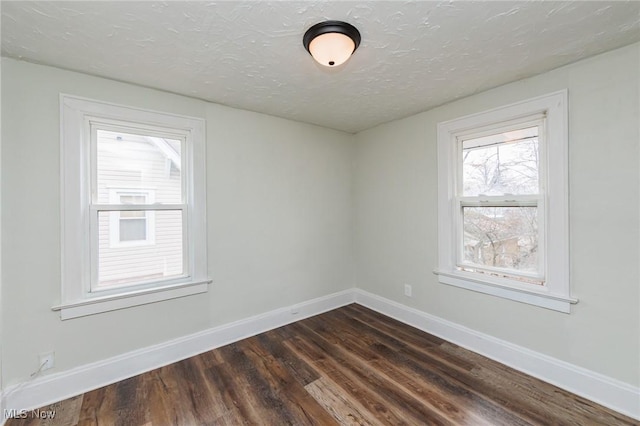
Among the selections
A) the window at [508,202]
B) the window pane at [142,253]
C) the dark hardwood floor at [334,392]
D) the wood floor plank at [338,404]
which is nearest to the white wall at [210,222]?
the window pane at [142,253]

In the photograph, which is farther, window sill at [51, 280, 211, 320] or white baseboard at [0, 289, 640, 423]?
window sill at [51, 280, 211, 320]

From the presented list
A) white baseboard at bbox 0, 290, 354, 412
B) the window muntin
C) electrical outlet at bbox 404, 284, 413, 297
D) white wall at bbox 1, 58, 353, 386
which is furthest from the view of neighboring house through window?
the window muntin

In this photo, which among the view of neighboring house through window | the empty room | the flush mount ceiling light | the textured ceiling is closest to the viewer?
the textured ceiling

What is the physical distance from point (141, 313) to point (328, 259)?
6.85ft

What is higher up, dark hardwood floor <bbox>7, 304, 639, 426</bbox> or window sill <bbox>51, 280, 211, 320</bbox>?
window sill <bbox>51, 280, 211, 320</bbox>

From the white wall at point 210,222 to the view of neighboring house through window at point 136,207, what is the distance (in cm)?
26

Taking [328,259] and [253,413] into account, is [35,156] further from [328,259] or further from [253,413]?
[328,259]

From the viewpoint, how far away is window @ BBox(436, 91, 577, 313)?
205 cm

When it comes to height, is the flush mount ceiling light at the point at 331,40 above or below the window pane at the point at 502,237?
above

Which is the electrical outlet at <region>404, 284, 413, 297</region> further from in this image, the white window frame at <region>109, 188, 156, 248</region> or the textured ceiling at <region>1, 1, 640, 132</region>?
the white window frame at <region>109, 188, 156, 248</region>

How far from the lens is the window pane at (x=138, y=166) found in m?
2.18

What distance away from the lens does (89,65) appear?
6.32 feet

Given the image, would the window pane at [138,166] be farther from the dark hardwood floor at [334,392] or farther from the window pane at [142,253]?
the dark hardwood floor at [334,392]

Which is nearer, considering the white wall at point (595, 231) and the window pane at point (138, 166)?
the white wall at point (595, 231)
